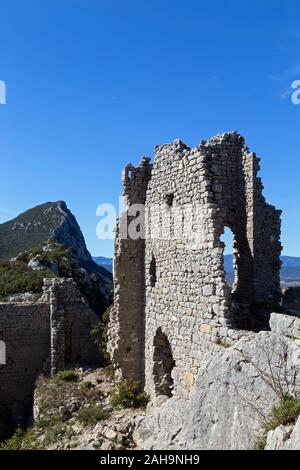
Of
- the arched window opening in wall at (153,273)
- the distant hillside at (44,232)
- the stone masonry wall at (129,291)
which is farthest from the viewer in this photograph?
the distant hillside at (44,232)

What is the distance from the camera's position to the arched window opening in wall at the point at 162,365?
39.9ft

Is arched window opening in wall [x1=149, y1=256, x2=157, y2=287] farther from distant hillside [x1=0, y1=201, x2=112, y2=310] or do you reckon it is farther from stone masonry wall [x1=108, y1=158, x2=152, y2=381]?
distant hillside [x1=0, y1=201, x2=112, y2=310]

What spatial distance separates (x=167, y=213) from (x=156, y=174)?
→ 1.49 meters

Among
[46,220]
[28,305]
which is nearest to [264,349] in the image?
[28,305]

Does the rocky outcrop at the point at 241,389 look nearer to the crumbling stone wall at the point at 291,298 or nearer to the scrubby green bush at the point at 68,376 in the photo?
the crumbling stone wall at the point at 291,298

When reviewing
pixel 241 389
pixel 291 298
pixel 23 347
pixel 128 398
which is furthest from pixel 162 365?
pixel 23 347

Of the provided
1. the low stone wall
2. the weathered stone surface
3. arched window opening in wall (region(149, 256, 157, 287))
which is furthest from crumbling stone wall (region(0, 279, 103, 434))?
the weathered stone surface

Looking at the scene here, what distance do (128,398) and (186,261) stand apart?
4.66 meters

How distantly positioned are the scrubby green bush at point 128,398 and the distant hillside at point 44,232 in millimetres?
36972

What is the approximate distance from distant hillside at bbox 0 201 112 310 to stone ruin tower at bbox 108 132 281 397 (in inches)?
1439

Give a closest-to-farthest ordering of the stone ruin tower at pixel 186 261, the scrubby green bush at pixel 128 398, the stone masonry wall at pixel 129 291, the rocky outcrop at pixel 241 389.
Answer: the rocky outcrop at pixel 241 389 < the stone ruin tower at pixel 186 261 < the scrubby green bush at pixel 128 398 < the stone masonry wall at pixel 129 291

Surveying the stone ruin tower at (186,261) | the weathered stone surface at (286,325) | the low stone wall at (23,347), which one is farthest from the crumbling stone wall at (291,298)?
the low stone wall at (23,347)

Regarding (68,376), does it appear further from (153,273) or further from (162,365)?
(153,273)

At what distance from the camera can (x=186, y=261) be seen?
1059 cm
